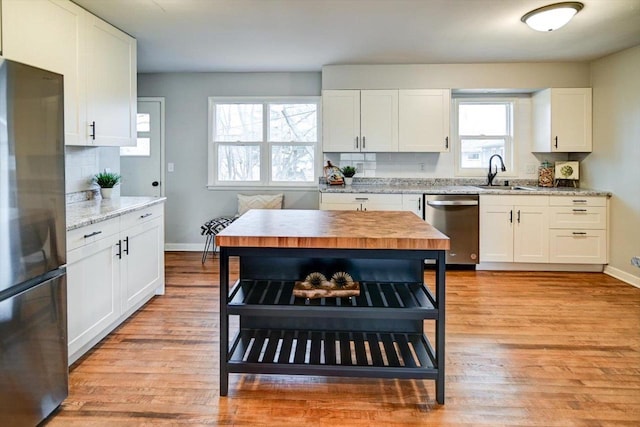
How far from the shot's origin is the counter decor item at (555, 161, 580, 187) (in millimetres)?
4930

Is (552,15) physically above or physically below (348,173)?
above

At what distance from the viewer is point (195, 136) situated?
5.50 m

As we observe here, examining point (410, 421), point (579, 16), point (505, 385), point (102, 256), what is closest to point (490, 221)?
point (579, 16)

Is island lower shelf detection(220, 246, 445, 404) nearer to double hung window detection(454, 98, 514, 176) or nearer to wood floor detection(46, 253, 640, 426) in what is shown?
wood floor detection(46, 253, 640, 426)

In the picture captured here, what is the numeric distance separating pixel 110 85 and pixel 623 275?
5.09 m

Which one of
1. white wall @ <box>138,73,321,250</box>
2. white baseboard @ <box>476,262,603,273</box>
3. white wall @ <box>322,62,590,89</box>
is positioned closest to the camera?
white baseboard @ <box>476,262,603,273</box>

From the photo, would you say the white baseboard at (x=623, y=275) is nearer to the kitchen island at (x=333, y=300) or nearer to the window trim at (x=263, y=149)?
the kitchen island at (x=333, y=300)

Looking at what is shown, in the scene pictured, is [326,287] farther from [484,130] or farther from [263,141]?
[484,130]

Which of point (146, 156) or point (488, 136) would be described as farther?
point (146, 156)

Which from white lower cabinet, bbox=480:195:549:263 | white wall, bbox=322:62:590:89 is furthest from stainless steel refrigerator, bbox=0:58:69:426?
white lower cabinet, bbox=480:195:549:263

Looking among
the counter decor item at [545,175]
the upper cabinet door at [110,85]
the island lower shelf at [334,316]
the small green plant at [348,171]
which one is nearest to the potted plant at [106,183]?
the upper cabinet door at [110,85]

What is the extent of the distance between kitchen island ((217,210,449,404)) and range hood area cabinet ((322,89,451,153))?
2.48 m

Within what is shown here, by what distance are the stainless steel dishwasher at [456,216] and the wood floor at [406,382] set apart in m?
1.25

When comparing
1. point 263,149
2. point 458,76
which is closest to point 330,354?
point 263,149
